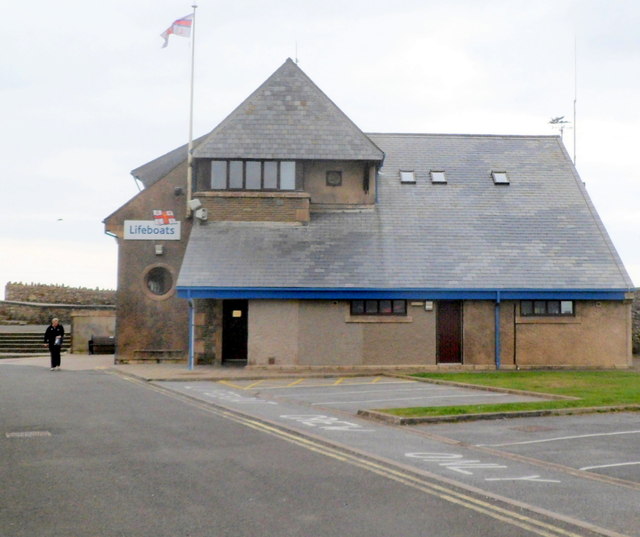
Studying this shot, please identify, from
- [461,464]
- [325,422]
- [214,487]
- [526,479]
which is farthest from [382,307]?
[214,487]

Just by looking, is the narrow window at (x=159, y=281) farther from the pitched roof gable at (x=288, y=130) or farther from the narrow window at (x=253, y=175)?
the pitched roof gable at (x=288, y=130)

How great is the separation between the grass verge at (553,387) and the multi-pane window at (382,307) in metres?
2.93

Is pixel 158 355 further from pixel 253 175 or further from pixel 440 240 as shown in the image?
pixel 440 240

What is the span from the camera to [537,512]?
7.79 metres

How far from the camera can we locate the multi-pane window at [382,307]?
27688 millimetres

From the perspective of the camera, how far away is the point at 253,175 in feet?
98.4

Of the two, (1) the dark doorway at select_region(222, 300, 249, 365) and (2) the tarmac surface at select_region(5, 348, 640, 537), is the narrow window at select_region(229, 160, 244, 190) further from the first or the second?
(2) the tarmac surface at select_region(5, 348, 640, 537)

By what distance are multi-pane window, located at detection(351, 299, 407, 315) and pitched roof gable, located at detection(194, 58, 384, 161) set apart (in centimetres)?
555

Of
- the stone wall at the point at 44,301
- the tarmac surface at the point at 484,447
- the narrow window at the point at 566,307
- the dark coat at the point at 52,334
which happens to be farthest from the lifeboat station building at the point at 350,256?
the stone wall at the point at 44,301

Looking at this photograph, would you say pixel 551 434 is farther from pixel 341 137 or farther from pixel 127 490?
pixel 341 137

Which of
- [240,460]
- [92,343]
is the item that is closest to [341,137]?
[92,343]

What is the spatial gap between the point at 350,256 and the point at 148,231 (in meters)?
7.76

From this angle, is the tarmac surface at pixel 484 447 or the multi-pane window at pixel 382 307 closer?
the tarmac surface at pixel 484 447

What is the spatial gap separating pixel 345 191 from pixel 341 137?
203 centimetres
